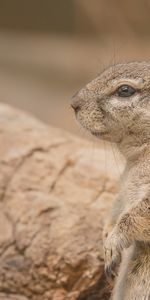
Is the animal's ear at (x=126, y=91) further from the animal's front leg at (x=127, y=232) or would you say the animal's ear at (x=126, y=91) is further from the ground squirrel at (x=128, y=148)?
the animal's front leg at (x=127, y=232)

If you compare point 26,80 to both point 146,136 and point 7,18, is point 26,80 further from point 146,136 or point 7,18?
point 146,136

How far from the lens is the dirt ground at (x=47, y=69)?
31.4ft

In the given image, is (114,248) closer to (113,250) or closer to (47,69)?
(113,250)

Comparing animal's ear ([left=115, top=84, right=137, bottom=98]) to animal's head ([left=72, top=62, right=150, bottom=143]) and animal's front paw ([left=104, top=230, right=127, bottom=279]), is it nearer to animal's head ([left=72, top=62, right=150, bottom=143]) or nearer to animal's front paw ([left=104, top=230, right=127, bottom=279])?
animal's head ([left=72, top=62, right=150, bottom=143])

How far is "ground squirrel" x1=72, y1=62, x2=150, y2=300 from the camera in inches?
167

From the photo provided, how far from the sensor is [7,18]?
32.1ft

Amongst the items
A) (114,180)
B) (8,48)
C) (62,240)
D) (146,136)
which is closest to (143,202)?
A: (146,136)

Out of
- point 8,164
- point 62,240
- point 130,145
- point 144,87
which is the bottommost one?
point 62,240

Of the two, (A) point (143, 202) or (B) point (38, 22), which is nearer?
(A) point (143, 202)

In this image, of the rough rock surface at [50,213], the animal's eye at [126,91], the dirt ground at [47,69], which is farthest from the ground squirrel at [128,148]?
the dirt ground at [47,69]

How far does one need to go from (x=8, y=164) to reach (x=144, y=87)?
183 centimetres

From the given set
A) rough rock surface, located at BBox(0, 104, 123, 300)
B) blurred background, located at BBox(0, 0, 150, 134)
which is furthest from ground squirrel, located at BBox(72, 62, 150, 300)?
blurred background, located at BBox(0, 0, 150, 134)

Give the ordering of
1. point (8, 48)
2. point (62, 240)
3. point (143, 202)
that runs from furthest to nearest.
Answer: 1. point (8, 48)
2. point (62, 240)
3. point (143, 202)

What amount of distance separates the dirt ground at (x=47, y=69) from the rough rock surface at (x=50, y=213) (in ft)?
10.4
